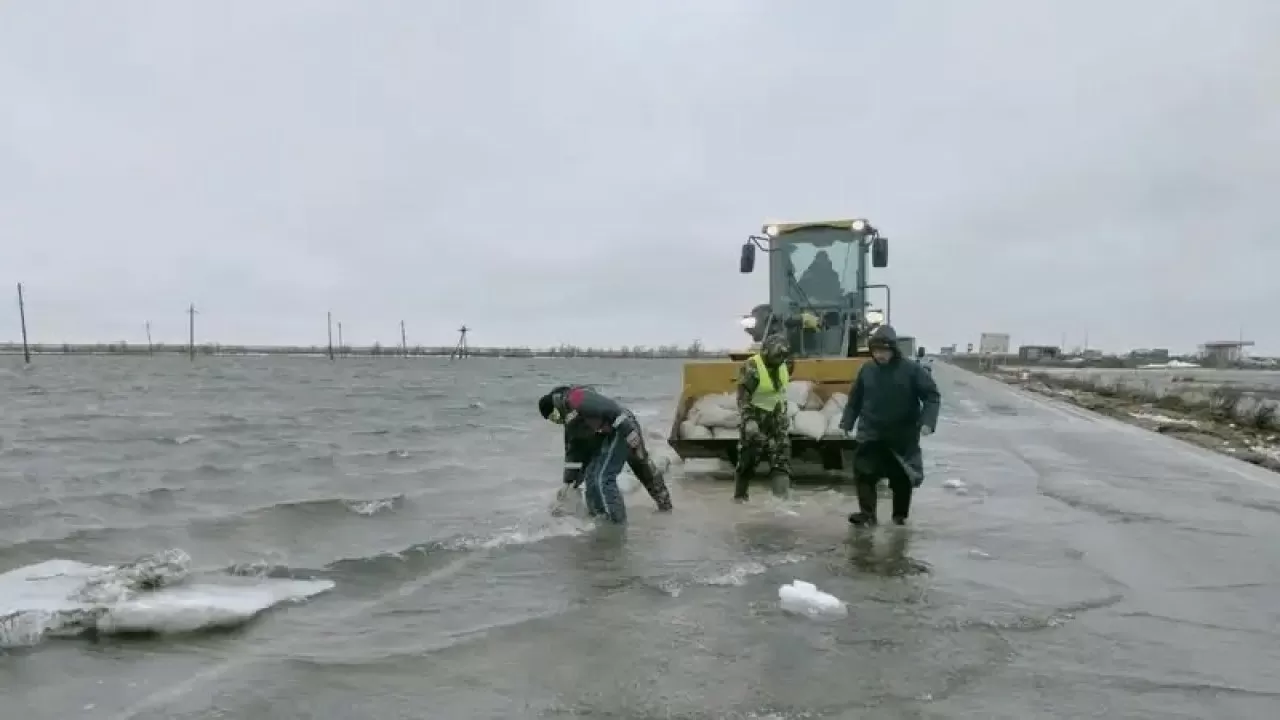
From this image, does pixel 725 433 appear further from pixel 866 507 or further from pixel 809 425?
pixel 866 507

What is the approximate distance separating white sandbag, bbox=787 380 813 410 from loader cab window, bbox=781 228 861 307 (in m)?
2.17

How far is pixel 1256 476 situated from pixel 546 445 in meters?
10.4

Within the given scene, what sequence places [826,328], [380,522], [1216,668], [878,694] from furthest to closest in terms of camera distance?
[826,328] → [380,522] → [1216,668] → [878,694]

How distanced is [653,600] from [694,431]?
4.48 metres

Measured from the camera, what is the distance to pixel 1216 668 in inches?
150

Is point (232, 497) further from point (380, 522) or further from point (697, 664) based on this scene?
point (697, 664)

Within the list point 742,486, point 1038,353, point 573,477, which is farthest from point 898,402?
point 1038,353

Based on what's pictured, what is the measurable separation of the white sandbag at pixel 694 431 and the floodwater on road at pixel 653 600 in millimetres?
589

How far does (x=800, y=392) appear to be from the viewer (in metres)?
9.35

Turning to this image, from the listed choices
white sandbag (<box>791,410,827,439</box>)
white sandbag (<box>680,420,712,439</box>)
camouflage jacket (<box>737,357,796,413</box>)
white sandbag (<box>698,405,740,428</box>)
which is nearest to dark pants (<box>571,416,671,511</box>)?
camouflage jacket (<box>737,357,796,413</box>)

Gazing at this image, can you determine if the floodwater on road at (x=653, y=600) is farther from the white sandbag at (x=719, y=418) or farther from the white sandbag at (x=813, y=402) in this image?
the white sandbag at (x=813, y=402)

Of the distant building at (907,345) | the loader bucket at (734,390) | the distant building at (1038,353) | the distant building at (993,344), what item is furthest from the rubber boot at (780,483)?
the distant building at (1038,353)

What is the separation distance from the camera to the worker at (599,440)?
7.25 m

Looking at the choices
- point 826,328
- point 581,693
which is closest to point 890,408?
point 581,693
